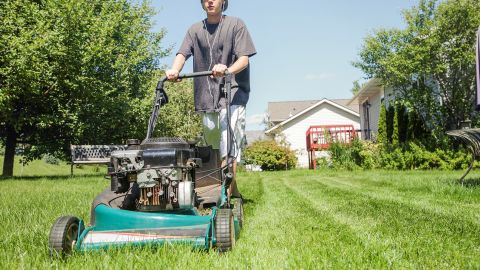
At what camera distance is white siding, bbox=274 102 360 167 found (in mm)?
37594

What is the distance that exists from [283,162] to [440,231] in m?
22.5

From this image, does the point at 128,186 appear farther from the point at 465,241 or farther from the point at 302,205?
the point at 302,205

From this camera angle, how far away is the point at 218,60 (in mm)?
4559

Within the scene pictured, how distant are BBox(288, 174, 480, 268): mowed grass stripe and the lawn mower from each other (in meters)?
1.00

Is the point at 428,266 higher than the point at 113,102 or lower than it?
lower

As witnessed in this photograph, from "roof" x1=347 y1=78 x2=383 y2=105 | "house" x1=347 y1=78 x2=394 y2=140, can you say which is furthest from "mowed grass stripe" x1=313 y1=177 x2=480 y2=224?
"roof" x1=347 y1=78 x2=383 y2=105

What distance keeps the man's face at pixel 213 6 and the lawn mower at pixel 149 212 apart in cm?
169

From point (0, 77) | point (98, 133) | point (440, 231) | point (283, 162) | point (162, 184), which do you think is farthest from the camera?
point (283, 162)

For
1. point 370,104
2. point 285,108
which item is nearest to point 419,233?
point 370,104

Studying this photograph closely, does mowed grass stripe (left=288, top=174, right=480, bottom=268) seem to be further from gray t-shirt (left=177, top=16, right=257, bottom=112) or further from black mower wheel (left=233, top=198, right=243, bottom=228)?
gray t-shirt (left=177, top=16, right=257, bottom=112)

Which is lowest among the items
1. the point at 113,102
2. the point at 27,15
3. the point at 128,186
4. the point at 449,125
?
the point at 128,186

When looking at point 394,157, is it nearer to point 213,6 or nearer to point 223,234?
point 213,6

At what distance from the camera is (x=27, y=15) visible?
17438 millimetres

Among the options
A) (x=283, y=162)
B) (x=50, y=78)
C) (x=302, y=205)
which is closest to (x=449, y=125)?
(x=283, y=162)
